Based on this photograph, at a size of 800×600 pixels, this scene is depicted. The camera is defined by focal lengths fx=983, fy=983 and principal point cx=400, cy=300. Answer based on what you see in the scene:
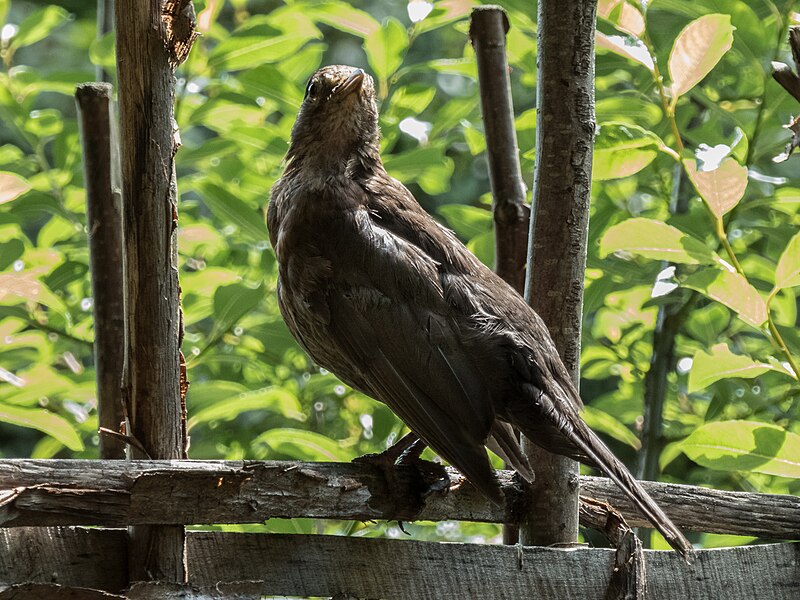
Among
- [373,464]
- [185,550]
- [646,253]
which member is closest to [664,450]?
[646,253]

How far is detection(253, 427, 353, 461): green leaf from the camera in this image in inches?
91.7

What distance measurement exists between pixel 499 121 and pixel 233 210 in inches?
28.3

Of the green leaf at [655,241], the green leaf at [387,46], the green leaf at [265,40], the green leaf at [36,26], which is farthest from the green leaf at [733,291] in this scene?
the green leaf at [36,26]

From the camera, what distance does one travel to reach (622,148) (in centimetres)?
214

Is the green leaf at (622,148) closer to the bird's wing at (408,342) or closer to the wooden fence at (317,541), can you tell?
the bird's wing at (408,342)

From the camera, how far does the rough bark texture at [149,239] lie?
165 centimetres

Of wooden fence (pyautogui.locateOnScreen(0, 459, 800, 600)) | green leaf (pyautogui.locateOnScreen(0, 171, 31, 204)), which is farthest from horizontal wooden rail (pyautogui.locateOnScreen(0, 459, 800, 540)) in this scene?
green leaf (pyautogui.locateOnScreen(0, 171, 31, 204))

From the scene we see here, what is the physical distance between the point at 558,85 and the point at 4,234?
4.90 ft

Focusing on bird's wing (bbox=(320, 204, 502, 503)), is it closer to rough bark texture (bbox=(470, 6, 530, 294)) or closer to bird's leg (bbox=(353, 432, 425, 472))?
bird's leg (bbox=(353, 432, 425, 472))

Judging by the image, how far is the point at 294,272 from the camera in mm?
2152

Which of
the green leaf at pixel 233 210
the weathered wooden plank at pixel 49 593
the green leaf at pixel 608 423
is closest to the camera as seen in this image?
the weathered wooden plank at pixel 49 593

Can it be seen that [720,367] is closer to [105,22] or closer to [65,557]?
[65,557]

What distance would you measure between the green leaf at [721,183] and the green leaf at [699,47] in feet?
0.66

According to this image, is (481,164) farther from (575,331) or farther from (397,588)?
(397,588)
